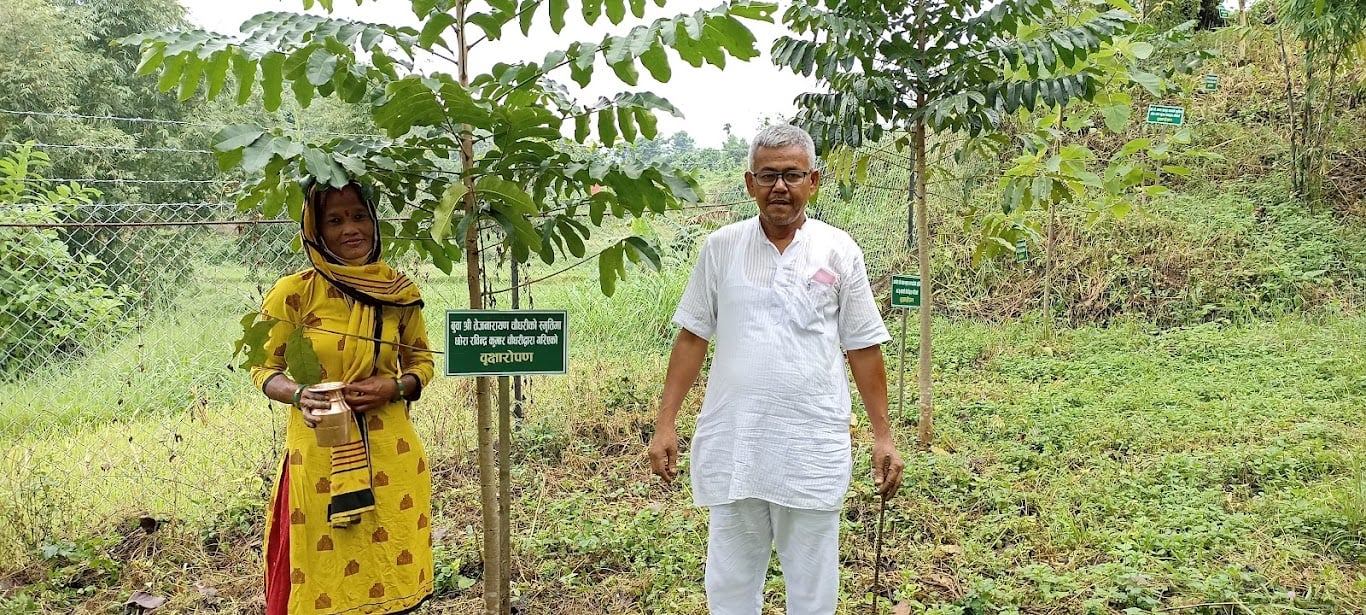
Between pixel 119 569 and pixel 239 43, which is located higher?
pixel 239 43

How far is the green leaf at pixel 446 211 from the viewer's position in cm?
167

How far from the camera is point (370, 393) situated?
1.95 metres

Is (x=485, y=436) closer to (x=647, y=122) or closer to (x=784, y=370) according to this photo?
(x=784, y=370)

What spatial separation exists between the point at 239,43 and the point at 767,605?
7.73ft

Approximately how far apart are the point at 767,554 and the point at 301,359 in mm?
1272

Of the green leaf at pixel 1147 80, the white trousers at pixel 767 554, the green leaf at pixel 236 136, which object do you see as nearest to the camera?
the green leaf at pixel 236 136

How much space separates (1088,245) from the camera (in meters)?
8.06

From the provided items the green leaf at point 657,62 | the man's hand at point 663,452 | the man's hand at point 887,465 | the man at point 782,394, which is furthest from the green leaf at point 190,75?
the man's hand at point 887,465

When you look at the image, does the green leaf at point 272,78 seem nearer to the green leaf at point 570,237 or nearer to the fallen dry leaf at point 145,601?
the green leaf at point 570,237

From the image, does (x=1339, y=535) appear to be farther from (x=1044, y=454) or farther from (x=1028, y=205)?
(x=1028, y=205)

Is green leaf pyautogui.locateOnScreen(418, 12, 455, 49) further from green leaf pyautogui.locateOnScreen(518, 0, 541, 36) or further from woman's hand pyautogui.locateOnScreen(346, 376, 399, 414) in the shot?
woman's hand pyautogui.locateOnScreen(346, 376, 399, 414)

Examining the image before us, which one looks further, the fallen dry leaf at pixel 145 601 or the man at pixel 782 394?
the fallen dry leaf at pixel 145 601

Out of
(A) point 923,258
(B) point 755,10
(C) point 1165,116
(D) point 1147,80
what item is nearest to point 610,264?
(B) point 755,10

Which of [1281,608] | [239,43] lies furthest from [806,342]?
[1281,608]
